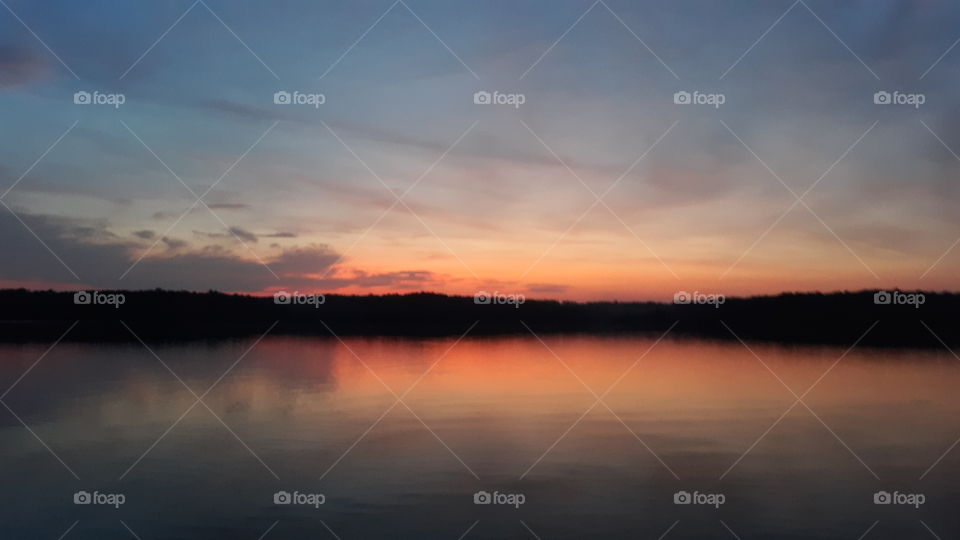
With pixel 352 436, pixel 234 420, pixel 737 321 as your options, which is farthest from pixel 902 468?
pixel 737 321

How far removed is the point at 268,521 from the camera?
1252cm

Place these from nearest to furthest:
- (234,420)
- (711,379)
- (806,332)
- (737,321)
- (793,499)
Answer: (793,499), (234,420), (711,379), (806,332), (737,321)

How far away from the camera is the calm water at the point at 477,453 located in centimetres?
1259

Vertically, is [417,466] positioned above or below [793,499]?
above

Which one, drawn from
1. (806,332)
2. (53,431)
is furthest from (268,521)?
(806,332)

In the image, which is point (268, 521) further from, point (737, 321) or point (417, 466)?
point (737, 321)

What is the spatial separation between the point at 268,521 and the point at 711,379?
20613 millimetres

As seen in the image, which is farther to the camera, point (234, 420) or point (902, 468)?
point (234, 420)

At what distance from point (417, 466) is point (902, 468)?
10.2m

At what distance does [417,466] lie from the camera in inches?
609

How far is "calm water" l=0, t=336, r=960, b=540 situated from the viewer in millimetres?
12594

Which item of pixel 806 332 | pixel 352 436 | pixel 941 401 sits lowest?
pixel 352 436

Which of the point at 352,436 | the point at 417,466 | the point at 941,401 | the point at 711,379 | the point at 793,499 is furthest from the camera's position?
the point at 711,379

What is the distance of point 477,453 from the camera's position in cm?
1653
